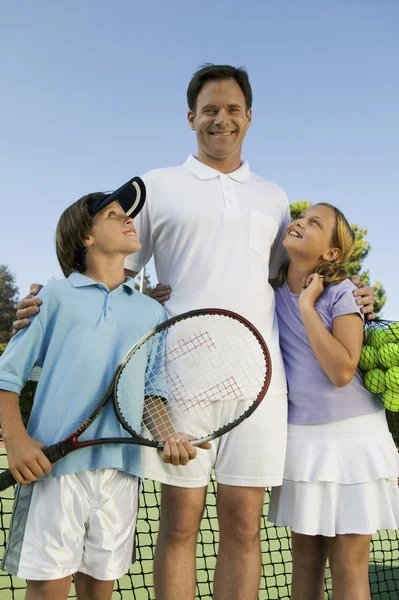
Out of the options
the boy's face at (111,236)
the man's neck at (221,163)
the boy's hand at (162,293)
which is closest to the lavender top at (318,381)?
the boy's hand at (162,293)

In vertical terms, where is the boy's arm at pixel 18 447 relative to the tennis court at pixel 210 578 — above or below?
above

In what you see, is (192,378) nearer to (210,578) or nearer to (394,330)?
(394,330)

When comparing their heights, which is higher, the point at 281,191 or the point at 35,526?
the point at 281,191

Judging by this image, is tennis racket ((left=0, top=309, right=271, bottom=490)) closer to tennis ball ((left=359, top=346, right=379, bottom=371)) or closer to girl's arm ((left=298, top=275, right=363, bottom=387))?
girl's arm ((left=298, top=275, right=363, bottom=387))

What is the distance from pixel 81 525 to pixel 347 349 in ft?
3.15

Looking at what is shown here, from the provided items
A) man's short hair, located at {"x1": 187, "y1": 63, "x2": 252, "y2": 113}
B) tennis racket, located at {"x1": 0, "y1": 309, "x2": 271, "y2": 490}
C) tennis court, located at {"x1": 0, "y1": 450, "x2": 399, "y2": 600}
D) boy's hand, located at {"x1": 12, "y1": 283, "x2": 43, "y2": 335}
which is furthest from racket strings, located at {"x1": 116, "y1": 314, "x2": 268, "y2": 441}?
tennis court, located at {"x1": 0, "y1": 450, "x2": 399, "y2": 600}

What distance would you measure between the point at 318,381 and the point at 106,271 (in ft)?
2.53

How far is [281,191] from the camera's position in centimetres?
240

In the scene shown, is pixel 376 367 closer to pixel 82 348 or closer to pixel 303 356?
pixel 303 356

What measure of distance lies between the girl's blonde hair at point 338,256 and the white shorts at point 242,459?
0.50 meters

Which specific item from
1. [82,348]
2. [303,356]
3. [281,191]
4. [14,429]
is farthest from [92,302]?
[281,191]

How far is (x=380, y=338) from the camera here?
222 centimetres

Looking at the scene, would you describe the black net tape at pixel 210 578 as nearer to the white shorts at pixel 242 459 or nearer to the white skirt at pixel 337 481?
the white skirt at pixel 337 481

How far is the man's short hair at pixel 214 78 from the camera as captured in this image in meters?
2.34
